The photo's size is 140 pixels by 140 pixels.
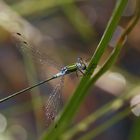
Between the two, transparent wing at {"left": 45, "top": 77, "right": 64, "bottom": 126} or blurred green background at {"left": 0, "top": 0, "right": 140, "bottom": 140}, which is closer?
transparent wing at {"left": 45, "top": 77, "right": 64, "bottom": 126}

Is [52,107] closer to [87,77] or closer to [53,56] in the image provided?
[87,77]

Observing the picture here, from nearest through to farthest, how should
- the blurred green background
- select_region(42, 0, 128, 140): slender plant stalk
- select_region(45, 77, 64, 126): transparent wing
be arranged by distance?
select_region(42, 0, 128, 140): slender plant stalk, select_region(45, 77, 64, 126): transparent wing, the blurred green background

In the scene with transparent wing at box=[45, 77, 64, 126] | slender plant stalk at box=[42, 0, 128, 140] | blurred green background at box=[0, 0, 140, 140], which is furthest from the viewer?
blurred green background at box=[0, 0, 140, 140]

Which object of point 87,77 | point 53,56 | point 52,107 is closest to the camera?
point 87,77

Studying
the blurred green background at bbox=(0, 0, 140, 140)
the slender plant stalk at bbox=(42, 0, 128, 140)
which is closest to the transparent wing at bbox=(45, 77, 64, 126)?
the slender plant stalk at bbox=(42, 0, 128, 140)

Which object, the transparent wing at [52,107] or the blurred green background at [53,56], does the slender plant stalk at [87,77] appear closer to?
the transparent wing at [52,107]

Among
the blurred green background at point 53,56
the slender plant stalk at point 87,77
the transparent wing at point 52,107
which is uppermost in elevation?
the blurred green background at point 53,56

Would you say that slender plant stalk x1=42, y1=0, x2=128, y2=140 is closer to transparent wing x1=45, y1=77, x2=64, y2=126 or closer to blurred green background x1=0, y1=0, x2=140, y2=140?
transparent wing x1=45, y1=77, x2=64, y2=126

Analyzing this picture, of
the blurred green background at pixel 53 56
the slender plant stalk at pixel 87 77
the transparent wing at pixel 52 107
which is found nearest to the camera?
the slender plant stalk at pixel 87 77

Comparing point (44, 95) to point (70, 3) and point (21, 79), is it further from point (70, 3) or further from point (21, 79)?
point (70, 3)

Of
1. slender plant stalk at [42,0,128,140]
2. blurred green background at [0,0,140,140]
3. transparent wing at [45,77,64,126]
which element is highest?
blurred green background at [0,0,140,140]

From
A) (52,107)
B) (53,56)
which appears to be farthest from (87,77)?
(53,56)

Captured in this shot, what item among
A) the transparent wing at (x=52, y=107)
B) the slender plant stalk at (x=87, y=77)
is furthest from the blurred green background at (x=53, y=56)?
the slender plant stalk at (x=87, y=77)
